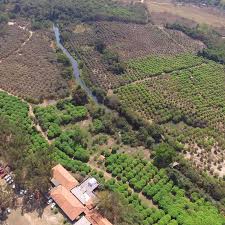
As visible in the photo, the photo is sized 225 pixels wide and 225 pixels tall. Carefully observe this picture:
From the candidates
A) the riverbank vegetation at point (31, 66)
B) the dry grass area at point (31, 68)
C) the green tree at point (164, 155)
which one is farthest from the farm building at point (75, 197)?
the dry grass area at point (31, 68)

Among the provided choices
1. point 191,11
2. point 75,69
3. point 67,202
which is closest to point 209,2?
point 191,11

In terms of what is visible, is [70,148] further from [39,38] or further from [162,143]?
[39,38]

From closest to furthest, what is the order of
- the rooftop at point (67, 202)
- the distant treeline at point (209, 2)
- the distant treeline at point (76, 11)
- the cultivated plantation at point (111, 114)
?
1. the rooftop at point (67, 202)
2. the cultivated plantation at point (111, 114)
3. the distant treeline at point (76, 11)
4. the distant treeline at point (209, 2)

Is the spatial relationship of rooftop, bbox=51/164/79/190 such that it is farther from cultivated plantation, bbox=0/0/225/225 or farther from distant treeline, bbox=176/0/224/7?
distant treeline, bbox=176/0/224/7

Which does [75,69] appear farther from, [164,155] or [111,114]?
[164,155]

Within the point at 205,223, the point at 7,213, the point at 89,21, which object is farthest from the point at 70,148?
the point at 89,21

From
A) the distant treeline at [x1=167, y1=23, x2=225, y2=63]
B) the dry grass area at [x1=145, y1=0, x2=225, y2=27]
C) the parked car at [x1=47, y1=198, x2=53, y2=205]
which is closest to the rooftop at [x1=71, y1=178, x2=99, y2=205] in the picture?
the parked car at [x1=47, y1=198, x2=53, y2=205]

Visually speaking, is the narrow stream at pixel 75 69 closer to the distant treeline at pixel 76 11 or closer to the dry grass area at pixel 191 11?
the distant treeline at pixel 76 11
